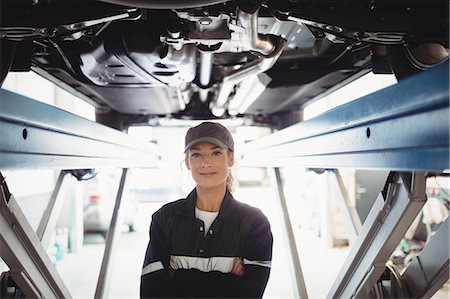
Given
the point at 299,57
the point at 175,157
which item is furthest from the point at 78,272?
the point at 299,57

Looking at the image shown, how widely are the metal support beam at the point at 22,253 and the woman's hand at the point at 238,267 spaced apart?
1.94 ft

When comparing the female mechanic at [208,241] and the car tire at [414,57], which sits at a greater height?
the car tire at [414,57]

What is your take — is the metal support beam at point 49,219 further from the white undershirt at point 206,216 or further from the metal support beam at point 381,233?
the metal support beam at point 381,233

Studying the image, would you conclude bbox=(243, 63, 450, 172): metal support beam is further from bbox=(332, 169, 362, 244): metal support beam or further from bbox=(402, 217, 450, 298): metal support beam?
bbox=(332, 169, 362, 244): metal support beam

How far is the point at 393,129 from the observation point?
76 cm

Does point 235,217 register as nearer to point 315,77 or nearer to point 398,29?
point 398,29

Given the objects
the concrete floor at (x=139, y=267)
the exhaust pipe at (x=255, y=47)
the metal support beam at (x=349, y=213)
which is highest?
the exhaust pipe at (x=255, y=47)

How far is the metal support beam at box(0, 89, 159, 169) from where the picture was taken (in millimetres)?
813

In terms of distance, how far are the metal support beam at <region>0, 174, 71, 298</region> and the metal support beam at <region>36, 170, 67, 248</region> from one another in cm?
52

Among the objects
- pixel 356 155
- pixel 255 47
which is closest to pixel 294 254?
pixel 255 47

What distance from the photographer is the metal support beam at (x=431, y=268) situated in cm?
111

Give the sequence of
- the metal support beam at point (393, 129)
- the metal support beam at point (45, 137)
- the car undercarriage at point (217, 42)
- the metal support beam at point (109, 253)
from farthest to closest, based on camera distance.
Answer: the metal support beam at point (109, 253), the car undercarriage at point (217, 42), the metal support beam at point (45, 137), the metal support beam at point (393, 129)

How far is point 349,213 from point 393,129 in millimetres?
1210

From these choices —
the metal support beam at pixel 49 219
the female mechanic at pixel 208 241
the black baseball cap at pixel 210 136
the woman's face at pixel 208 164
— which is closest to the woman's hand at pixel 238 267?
the female mechanic at pixel 208 241
